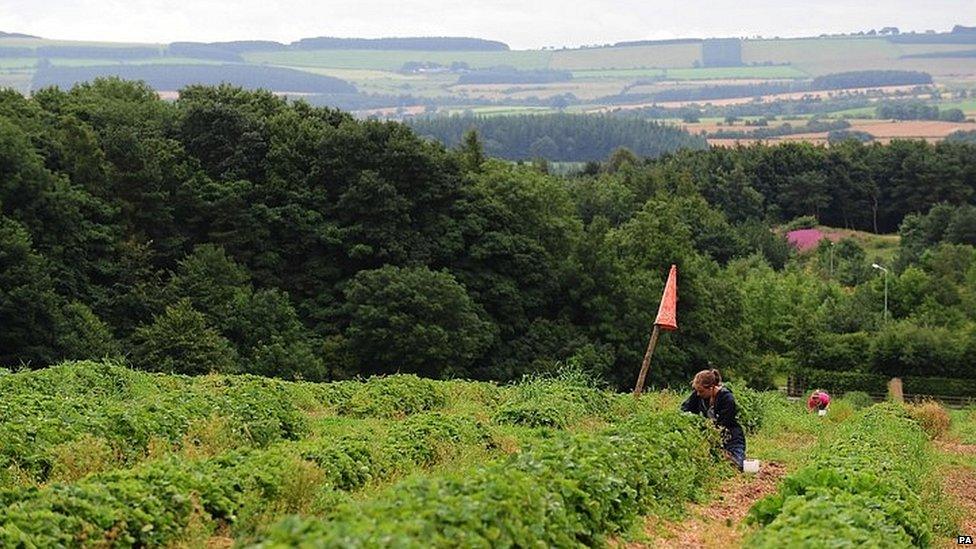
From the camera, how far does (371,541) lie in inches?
324

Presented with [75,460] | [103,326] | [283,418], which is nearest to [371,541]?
[75,460]

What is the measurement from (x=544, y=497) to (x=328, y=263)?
169ft

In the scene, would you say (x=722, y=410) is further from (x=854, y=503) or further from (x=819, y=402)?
(x=819, y=402)

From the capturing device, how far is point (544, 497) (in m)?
10.9

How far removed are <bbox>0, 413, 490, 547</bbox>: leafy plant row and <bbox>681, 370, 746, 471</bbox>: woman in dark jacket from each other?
4024 mm

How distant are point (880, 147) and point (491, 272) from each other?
9084cm

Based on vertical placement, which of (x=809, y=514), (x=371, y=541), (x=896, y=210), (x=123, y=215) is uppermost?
(x=371, y=541)

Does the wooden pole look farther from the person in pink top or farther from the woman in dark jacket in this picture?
the person in pink top

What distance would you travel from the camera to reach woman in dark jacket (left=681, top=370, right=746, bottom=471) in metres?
17.2

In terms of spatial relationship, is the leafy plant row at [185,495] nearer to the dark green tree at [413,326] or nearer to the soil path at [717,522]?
the soil path at [717,522]

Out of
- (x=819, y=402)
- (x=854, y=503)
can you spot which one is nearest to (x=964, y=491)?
(x=854, y=503)

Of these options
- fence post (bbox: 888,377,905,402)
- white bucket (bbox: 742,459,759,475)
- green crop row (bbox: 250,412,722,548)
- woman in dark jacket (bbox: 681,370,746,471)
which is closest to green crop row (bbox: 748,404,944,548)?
white bucket (bbox: 742,459,759,475)

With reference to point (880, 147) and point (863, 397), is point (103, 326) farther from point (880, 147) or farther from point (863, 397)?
point (880, 147)

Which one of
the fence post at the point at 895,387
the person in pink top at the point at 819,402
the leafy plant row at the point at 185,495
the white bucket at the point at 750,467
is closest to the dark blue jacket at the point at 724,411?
the white bucket at the point at 750,467
